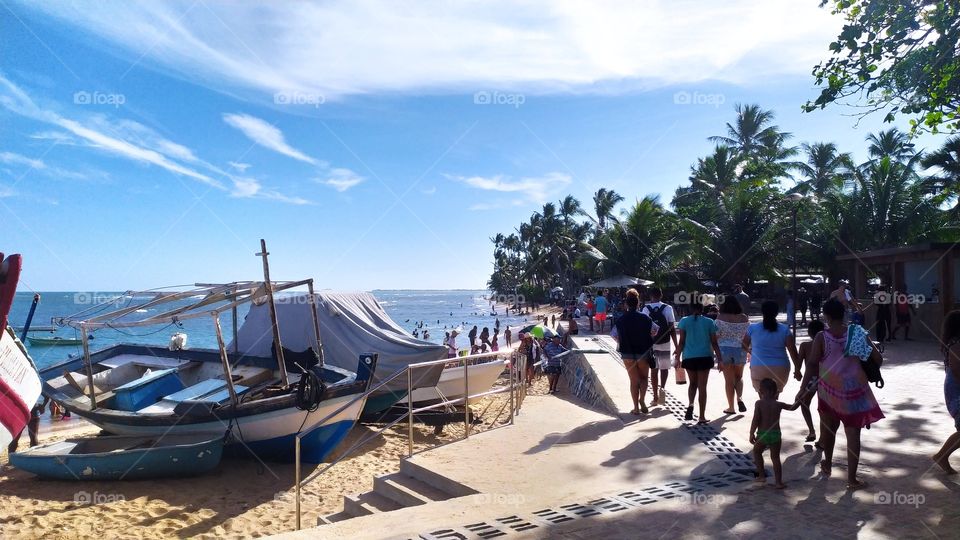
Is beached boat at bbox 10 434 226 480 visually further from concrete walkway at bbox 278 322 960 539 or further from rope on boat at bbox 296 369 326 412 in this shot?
concrete walkway at bbox 278 322 960 539

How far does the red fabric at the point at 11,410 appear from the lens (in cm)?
521

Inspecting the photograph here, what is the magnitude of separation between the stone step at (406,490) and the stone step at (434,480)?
0.09 feet

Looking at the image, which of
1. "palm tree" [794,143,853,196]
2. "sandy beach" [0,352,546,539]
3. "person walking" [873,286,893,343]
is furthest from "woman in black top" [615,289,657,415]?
"palm tree" [794,143,853,196]

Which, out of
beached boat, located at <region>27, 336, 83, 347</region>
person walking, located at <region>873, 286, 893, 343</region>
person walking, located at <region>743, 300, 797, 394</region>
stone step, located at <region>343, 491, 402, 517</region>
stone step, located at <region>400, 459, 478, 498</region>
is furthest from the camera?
beached boat, located at <region>27, 336, 83, 347</region>

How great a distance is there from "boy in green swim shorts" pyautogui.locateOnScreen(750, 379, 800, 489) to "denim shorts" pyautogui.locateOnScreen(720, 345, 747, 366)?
6.38ft

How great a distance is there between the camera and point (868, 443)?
5.96m

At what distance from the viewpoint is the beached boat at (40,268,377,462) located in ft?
30.2

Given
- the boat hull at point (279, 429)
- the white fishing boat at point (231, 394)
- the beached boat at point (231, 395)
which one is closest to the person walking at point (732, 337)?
the white fishing boat at point (231, 394)

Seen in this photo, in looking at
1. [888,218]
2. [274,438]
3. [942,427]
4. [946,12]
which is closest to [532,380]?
[274,438]

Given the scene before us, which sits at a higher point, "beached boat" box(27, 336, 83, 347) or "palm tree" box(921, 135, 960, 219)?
"palm tree" box(921, 135, 960, 219)

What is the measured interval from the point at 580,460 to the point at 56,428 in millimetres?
16084

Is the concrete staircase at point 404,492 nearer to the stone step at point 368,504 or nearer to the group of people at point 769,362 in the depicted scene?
the stone step at point 368,504

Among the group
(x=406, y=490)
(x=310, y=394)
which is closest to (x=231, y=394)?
(x=310, y=394)

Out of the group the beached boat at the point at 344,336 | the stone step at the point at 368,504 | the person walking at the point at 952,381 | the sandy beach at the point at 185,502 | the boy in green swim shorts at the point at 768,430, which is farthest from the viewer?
the beached boat at the point at 344,336
